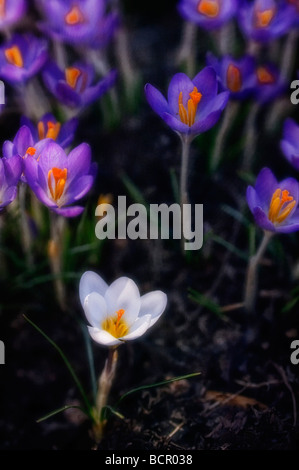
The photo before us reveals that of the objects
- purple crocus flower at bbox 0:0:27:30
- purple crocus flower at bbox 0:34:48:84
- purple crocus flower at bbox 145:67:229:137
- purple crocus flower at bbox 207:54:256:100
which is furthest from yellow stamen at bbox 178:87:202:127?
purple crocus flower at bbox 0:0:27:30

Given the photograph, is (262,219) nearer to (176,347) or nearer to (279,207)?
(279,207)

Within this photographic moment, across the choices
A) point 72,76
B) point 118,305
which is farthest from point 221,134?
point 118,305

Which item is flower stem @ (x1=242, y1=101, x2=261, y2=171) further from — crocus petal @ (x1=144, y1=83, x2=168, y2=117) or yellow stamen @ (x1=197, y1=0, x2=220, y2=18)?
crocus petal @ (x1=144, y1=83, x2=168, y2=117)

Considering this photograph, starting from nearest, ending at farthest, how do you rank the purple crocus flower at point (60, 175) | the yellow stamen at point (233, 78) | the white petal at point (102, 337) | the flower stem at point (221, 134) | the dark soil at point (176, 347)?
the white petal at point (102, 337)
the purple crocus flower at point (60, 175)
the dark soil at point (176, 347)
the yellow stamen at point (233, 78)
the flower stem at point (221, 134)

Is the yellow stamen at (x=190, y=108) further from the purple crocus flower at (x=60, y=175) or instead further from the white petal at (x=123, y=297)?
the white petal at (x=123, y=297)

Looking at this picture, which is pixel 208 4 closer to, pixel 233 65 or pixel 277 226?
pixel 233 65

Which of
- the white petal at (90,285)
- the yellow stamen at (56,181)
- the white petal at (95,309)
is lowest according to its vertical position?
the white petal at (95,309)

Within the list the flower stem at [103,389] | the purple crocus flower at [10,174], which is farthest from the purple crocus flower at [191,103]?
the flower stem at [103,389]
